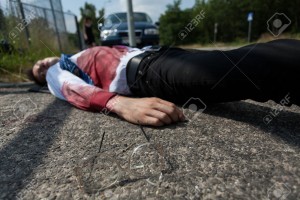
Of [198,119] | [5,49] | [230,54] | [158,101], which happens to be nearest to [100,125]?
[158,101]

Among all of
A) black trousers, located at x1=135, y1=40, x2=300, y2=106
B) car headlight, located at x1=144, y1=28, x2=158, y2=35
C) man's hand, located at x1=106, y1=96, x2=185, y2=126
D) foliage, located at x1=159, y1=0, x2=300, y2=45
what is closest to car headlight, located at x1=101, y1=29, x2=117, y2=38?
car headlight, located at x1=144, y1=28, x2=158, y2=35

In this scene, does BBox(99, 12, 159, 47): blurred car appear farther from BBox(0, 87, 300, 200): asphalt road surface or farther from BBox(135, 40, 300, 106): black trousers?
BBox(0, 87, 300, 200): asphalt road surface

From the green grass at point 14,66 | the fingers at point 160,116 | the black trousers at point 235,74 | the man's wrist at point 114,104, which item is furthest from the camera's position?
the green grass at point 14,66

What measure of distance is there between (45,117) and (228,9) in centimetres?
2225

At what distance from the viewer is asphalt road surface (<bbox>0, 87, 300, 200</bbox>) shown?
798 millimetres

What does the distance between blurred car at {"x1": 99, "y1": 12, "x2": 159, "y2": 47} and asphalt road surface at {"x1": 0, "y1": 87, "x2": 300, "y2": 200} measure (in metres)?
4.73

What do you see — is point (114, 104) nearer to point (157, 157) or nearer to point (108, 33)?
point (157, 157)

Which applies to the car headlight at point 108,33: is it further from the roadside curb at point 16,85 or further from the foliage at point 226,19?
the foliage at point 226,19

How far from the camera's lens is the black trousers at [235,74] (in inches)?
41.5

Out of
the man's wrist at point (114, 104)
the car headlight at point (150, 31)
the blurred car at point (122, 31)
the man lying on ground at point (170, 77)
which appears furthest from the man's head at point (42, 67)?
the car headlight at point (150, 31)

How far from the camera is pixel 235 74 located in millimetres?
1136

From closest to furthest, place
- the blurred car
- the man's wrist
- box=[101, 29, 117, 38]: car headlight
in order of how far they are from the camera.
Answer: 1. the man's wrist
2. the blurred car
3. box=[101, 29, 117, 38]: car headlight

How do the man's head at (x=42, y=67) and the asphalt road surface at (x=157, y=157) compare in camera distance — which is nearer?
the asphalt road surface at (x=157, y=157)

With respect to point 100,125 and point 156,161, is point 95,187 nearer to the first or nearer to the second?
point 156,161
